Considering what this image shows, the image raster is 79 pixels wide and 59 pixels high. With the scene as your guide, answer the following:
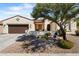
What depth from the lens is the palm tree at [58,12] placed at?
11266mm

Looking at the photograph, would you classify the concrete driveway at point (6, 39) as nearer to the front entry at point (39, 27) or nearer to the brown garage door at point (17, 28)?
the brown garage door at point (17, 28)

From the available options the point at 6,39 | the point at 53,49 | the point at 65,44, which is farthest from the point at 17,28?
the point at 65,44

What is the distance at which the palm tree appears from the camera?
11.3 m

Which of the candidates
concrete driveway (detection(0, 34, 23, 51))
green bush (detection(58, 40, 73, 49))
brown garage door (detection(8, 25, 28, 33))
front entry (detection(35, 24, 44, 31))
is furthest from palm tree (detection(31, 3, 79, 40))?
concrete driveway (detection(0, 34, 23, 51))

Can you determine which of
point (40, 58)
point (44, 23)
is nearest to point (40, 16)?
point (44, 23)

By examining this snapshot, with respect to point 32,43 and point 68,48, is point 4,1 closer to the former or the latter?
point 32,43

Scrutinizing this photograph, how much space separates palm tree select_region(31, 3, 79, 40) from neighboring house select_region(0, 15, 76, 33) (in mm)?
232

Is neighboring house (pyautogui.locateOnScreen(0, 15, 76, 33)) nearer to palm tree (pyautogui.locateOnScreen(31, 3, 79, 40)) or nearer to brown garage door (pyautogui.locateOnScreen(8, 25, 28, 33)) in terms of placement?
brown garage door (pyautogui.locateOnScreen(8, 25, 28, 33))

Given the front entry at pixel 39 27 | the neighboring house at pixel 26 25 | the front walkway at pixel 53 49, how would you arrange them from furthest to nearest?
the front entry at pixel 39 27 < the neighboring house at pixel 26 25 < the front walkway at pixel 53 49

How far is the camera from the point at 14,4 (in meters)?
11.3

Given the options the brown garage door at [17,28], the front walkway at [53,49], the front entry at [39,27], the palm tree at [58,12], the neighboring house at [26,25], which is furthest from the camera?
the brown garage door at [17,28]

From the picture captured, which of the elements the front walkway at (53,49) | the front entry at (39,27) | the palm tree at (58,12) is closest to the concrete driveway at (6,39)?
the front walkway at (53,49)

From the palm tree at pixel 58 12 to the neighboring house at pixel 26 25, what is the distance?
232 millimetres

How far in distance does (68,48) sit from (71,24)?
4.04 ft
